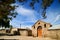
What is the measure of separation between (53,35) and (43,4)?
21352 millimetres

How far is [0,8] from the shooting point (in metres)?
18.5

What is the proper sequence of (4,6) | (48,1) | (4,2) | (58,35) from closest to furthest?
(48,1) → (4,2) → (4,6) → (58,35)

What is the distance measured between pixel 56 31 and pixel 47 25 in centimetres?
1016

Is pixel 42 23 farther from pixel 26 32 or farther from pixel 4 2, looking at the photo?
pixel 4 2

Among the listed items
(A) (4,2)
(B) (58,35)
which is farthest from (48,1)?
(B) (58,35)

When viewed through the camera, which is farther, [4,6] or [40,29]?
[40,29]

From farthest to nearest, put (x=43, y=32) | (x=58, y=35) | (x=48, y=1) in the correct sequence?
(x=43, y=32)
(x=58, y=35)
(x=48, y=1)

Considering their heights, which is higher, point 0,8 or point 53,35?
point 0,8

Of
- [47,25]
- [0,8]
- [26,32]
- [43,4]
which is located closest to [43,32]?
[47,25]

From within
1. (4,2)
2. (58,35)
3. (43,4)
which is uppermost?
(4,2)

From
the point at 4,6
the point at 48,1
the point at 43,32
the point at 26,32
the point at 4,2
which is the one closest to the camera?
the point at 48,1

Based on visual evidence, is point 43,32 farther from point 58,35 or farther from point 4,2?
point 4,2

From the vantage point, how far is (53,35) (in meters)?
33.8

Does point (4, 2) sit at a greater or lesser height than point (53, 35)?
greater
